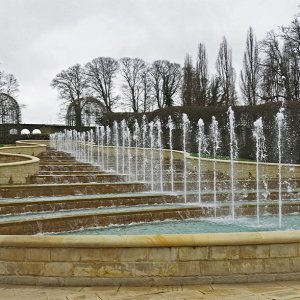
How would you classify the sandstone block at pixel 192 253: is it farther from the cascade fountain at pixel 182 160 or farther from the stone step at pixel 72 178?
the stone step at pixel 72 178

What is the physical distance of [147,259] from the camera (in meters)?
5.50

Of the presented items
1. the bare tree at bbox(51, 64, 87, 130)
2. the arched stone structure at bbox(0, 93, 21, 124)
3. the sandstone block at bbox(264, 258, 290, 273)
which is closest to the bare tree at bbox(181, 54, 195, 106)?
the bare tree at bbox(51, 64, 87, 130)

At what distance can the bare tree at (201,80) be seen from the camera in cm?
4475

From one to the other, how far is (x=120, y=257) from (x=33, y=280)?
3.85 ft

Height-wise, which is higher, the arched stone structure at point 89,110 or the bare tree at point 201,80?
the bare tree at point 201,80

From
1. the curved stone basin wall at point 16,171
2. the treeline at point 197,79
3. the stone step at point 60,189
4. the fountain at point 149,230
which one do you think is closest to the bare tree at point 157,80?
the treeline at point 197,79

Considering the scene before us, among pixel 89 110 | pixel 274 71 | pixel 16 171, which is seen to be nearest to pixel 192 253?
pixel 16 171

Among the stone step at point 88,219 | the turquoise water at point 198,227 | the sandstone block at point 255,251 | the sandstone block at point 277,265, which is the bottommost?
the turquoise water at point 198,227

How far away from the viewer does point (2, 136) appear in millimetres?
51031

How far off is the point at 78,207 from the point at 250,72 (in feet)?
109

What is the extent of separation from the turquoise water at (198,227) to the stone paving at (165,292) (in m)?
4.23

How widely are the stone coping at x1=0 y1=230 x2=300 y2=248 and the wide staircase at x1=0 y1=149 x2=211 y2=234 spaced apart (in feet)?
12.8

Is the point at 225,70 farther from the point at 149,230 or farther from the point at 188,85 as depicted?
the point at 149,230

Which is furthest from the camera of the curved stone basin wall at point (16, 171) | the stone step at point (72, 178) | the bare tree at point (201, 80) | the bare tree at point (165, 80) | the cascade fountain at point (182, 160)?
the bare tree at point (165, 80)
